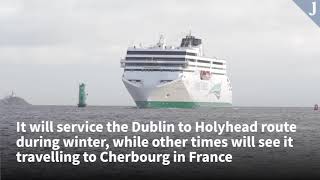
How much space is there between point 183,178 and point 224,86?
363 feet

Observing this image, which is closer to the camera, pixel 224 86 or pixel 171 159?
pixel 171 159

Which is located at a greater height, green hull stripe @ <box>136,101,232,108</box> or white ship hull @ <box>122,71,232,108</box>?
white ship hull @ <box>122,71,232,108</box>

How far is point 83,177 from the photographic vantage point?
22.9 m

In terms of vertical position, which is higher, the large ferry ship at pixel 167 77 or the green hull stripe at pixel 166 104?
the large ferry ship at pixel 167 77

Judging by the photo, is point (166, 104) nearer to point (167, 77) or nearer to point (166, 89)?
point (166, 89)

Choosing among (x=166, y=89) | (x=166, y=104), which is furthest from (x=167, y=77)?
(x=166, y=104)

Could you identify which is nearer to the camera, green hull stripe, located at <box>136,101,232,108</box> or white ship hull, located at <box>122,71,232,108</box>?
white ship hull, located at <box>122,71,232,108</box>

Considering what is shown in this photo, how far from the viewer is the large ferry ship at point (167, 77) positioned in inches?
4343

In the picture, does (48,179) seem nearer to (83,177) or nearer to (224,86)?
(83,177)

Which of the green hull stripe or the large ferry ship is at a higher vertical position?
the large ferry ship

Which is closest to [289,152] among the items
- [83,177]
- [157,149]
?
[157,149]

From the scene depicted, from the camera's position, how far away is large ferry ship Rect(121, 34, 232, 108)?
110 meters

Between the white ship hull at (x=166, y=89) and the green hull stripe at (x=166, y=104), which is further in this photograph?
the green hull stripe at (x=166, y=104)

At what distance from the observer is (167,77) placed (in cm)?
11038
